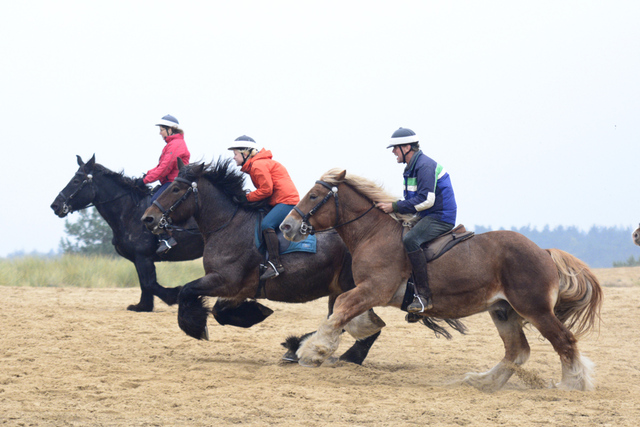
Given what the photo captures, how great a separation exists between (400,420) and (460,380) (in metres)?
1.91

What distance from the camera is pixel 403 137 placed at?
657 cm

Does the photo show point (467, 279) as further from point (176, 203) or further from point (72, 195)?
point (72, 195)

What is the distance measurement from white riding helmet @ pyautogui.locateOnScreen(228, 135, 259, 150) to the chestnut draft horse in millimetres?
1514

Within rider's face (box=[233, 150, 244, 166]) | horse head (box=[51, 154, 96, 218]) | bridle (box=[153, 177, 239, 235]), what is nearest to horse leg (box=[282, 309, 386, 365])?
bridle (box=[153, 177, 239, 235])

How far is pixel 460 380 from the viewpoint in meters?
6.68

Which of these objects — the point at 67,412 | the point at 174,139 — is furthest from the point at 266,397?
the point at 174,139

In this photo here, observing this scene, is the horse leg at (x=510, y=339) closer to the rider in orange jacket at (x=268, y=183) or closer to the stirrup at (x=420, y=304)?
the stirrup at (x=420, y=304)

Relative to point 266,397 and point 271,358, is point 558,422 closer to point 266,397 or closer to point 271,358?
point 266,397

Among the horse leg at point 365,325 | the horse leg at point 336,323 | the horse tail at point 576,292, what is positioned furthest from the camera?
the horse leg at point 365,325

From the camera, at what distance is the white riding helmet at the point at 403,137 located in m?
6.56

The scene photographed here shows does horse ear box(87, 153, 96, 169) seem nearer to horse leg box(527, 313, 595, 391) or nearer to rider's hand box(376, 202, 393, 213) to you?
rider's hand box(376, 202, 393, 213)

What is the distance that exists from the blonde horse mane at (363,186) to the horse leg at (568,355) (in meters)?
1.65

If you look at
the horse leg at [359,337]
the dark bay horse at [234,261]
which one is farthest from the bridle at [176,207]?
the horse leg at [359,337]

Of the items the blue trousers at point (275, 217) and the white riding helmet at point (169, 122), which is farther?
the white riding helmet at point (169, 122)
